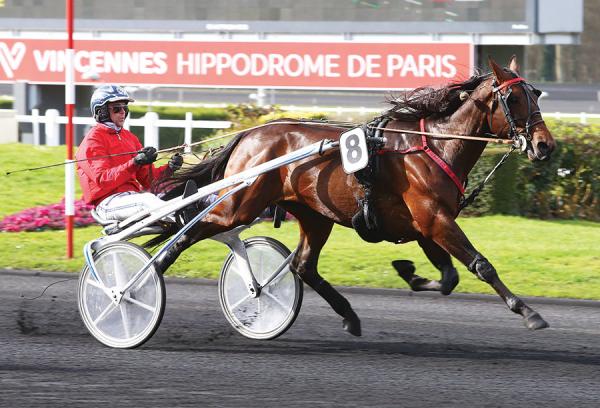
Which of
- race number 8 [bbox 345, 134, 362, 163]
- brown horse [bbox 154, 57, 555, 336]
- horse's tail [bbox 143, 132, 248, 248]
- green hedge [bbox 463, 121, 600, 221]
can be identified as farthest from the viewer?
green hedge [bbox 463, 121, 600, 221]

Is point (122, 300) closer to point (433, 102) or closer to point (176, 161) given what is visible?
point (176, 161)

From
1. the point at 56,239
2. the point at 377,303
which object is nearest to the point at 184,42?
the point at 56,239

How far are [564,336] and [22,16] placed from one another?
16536 millimetres

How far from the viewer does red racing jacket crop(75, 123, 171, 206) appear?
7082mm

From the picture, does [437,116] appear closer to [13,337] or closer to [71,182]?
[13,337]

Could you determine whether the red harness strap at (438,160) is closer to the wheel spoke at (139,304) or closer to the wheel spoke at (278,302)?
the wheel spoke at (278,302)

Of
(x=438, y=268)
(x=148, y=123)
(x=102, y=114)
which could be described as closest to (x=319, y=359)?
(x=438, y=268)

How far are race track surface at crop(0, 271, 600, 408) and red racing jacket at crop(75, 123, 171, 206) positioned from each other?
0.95 metres

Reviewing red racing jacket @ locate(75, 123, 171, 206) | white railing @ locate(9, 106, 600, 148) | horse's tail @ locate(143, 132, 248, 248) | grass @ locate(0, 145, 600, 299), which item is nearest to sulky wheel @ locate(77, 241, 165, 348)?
red racing jacket @ locate(75, 123, 171, 206)

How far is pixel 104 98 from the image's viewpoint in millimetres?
7176

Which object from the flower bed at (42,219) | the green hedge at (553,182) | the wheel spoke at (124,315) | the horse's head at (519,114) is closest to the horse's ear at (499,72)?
the horse's head at (519,114)

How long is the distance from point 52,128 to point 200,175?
9924 millimetres

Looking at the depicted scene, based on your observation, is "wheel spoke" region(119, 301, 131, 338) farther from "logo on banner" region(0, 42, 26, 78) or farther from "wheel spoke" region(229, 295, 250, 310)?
"logo on banner" region(0, 42, 26, 78)

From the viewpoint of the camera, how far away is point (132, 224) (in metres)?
7.21
